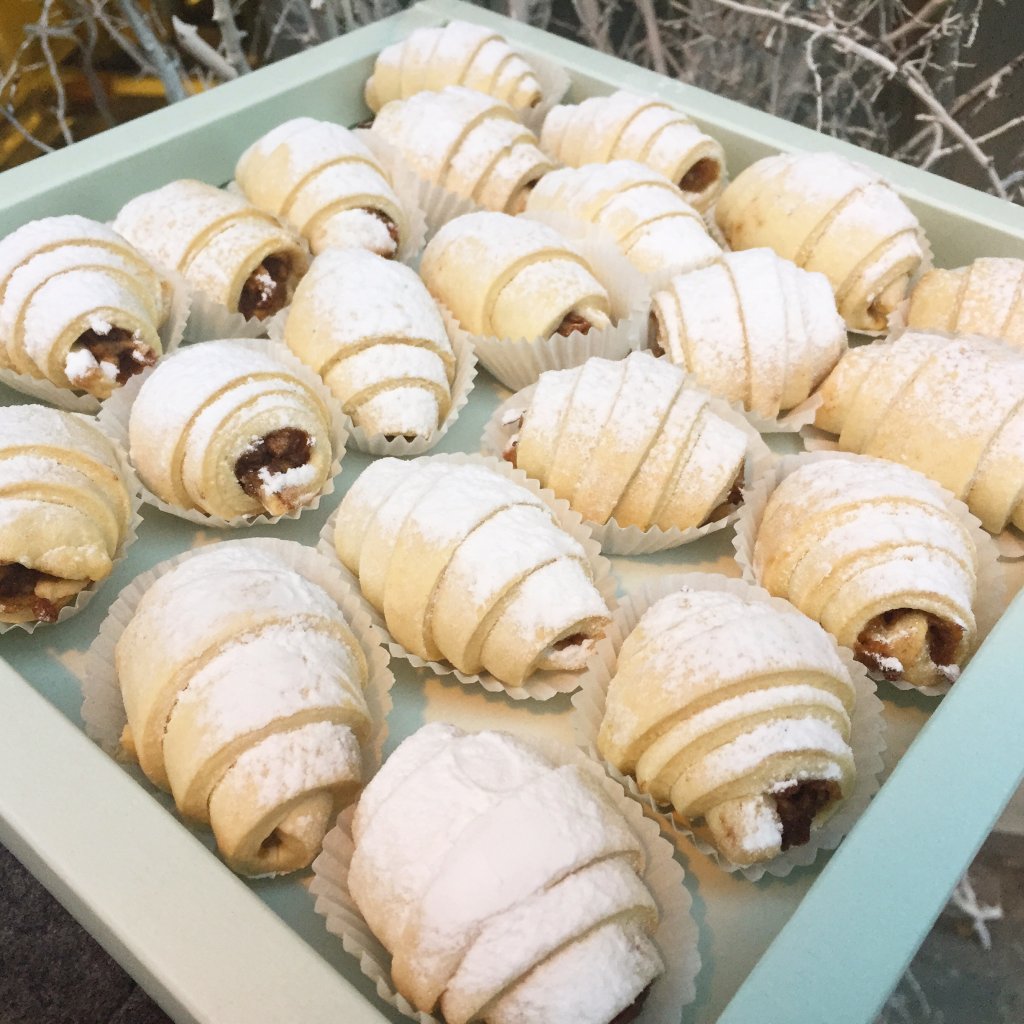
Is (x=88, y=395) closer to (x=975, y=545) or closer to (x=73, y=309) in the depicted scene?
(x=73, y=309)

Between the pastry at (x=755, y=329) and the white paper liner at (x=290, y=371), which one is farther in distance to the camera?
the pastry at (x=755, y=329)

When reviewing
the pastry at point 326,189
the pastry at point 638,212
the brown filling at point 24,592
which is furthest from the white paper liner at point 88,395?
the pastry at point 638,212

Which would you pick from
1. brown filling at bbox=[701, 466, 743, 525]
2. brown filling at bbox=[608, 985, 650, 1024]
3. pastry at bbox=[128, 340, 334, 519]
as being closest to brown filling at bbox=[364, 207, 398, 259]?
pastry at bbox=[128, 340, 334, 519]

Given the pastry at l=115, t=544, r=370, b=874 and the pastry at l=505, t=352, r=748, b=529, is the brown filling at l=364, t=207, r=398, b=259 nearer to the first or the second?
the pastry at l=505, t=352, r=748, b=529

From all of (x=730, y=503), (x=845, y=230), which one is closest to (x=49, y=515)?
(x=730, y=503)

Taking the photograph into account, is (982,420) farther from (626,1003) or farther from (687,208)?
(626,1003)

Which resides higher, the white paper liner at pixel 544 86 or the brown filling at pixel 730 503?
the white paper liner at pixel 544 86

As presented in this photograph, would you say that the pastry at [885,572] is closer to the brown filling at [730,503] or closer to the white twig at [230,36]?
the brown filling at [730,503]
